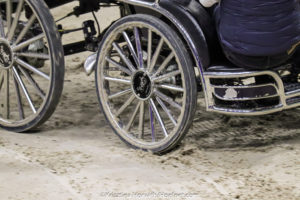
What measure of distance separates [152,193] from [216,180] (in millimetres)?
387

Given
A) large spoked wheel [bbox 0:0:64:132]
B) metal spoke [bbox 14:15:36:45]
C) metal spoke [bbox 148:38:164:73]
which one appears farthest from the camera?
metal spoke [bbox 14:15:36:45]

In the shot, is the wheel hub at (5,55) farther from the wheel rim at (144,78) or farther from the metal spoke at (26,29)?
the wheel rim at (144,78)

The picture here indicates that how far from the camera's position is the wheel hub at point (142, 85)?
3668 mm

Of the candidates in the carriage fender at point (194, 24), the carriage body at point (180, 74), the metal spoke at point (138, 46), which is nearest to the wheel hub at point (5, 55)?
the carriage body at point (180, 74)

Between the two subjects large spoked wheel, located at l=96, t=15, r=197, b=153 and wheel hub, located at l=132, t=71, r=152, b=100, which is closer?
large spoked wheel, located at l=96, t=15, r=197, b=153

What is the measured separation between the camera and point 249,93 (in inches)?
132

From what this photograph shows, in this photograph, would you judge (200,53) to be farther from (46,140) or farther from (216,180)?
(46,140)

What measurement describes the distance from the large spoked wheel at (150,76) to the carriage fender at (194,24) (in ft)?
0.21

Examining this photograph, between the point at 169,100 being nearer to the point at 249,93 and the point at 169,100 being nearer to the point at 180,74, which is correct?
the point at 180,74

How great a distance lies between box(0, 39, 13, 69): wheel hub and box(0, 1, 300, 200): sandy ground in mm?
479

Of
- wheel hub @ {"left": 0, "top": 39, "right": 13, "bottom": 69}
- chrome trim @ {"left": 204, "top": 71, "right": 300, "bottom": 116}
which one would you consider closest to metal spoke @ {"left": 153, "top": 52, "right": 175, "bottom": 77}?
chrome trim @ {"left": 204, "top": 71, "right": 300, "bottom": 116}

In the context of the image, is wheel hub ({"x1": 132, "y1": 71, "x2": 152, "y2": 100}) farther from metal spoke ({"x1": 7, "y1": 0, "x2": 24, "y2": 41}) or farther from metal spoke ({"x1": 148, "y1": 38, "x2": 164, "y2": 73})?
Answer: metal spoke ({"x1": 7, "y1": 0, "x2": 24, "y2": 41})

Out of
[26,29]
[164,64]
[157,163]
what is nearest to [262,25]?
[164,64]

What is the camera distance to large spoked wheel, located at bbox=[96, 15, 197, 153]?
3477mm
